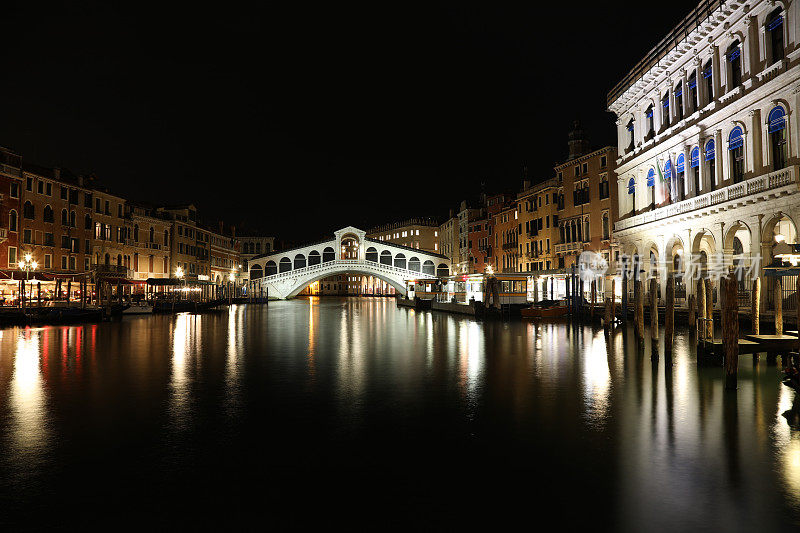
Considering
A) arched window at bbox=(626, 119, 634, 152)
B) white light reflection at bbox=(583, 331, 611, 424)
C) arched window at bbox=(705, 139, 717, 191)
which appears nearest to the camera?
white light reflection at bbox=(583, 331, 611, 424)

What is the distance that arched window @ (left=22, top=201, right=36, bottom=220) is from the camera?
124ft

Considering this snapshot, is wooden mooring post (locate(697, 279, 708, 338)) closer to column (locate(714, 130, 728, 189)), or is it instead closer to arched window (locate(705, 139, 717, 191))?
column (locate(714, 130, 728, 189))

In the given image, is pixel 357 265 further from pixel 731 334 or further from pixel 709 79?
pixel 731 334

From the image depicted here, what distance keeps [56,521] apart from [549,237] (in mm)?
44953

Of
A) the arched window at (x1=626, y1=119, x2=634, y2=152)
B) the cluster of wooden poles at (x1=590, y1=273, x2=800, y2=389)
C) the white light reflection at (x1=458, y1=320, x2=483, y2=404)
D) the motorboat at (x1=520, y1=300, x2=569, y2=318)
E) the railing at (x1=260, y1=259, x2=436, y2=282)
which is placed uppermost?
the arched window at (x1=626, y1=119, x2=634, y2=152)

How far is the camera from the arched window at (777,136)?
1969cm

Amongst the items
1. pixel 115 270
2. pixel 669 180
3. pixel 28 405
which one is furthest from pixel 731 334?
pixel 115 270

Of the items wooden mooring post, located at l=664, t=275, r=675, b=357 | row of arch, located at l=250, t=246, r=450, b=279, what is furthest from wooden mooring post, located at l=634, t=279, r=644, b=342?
row of arch, located at l=250, t=246, r=450, b=279

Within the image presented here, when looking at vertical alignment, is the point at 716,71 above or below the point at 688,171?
above

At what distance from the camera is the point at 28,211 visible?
126 feet

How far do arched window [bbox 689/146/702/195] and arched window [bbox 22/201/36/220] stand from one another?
134 feet

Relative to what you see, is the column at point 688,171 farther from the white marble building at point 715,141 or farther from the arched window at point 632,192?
the arched window at point 632,192

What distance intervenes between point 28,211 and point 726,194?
41931mm

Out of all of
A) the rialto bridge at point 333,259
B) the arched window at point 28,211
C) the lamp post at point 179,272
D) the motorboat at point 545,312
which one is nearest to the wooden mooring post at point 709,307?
the motorboat at point 545,312
